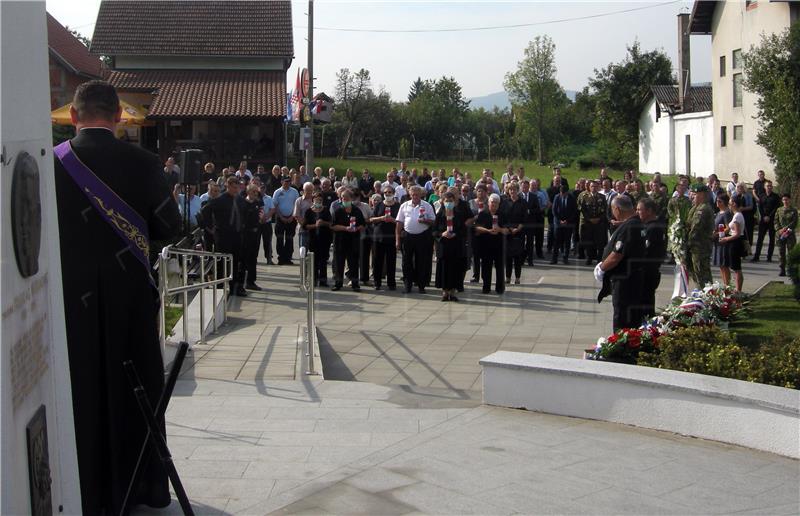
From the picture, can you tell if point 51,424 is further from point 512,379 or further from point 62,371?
point 512,379

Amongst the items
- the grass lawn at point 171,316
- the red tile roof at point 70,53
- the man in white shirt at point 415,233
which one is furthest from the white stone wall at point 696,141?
the grass lawn at point 171,316

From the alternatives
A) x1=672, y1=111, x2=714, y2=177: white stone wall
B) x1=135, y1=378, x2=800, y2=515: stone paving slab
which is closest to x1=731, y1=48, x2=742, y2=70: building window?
x1=672, y1=111, x2=714, y2=177: white stone wall

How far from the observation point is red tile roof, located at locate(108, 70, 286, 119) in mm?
34688

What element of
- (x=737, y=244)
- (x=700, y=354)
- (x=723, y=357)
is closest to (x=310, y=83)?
(x=737, y=244)

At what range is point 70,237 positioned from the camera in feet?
14.4

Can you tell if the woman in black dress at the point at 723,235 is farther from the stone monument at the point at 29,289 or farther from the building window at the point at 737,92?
the building window at the point at 737,92

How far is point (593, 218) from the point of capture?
20203 millimetres

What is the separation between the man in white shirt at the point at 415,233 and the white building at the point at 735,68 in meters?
23.1

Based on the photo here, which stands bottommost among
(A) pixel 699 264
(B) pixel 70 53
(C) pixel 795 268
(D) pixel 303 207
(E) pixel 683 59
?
(C) pixel 795 268

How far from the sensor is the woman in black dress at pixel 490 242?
1644 cm

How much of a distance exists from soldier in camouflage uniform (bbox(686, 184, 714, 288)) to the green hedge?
5.11 m

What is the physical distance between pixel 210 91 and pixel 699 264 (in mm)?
26846

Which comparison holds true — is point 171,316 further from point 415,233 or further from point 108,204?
point 108,204

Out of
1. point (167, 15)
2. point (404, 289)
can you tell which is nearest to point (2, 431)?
point (404, 289)
